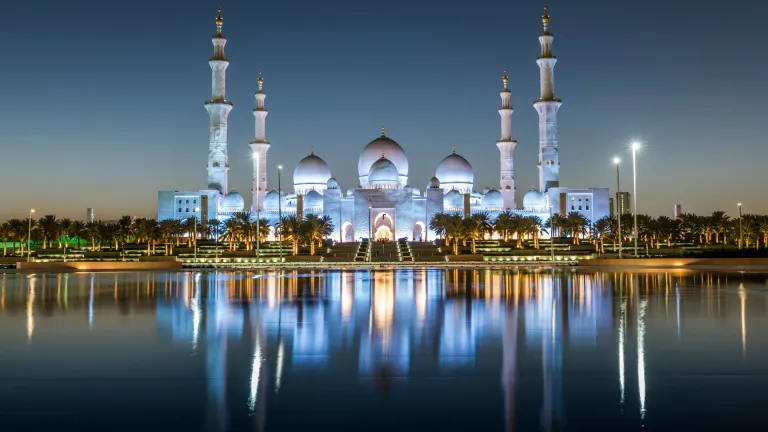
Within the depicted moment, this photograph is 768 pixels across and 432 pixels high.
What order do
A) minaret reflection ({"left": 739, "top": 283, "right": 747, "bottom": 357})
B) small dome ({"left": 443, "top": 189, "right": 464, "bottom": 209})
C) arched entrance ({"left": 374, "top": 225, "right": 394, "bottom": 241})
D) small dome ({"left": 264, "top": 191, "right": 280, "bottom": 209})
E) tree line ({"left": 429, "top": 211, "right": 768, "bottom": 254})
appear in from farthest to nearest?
small dome ({"left": 264, "top": 191, "right": 280, "bottom": 209}) < arched entrance ({"left": 374, "top": 225, "right": 394, "bottom": 241}) < small dome ({"left": 443, "top": 189, "right": 464, "bottom": 209}) < tree line ({"left": 429, "top": 211, "right": 768, "bottom": 254}) < minaret reflection ({"left": 739, "top": 283, "right": 747, "bottom": 357})

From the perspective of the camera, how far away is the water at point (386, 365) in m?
6.70

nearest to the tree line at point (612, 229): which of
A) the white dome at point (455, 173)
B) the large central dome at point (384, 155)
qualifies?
the white dome at point (455, 173)

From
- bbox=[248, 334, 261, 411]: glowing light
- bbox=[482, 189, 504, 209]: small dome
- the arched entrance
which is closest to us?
bbox=[248, 334, 261, 411]: glowing light

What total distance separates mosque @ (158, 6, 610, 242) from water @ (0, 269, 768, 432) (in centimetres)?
5494

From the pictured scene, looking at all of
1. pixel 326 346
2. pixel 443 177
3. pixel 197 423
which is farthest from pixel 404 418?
pixel 443 177

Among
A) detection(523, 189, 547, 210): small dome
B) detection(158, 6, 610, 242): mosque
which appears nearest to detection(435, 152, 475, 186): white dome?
detection(158, 6, 610, 242): mosque

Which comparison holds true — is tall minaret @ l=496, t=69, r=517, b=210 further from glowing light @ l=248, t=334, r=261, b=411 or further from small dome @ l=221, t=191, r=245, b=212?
glowing light @ l=248, t=334, r=261, b=411

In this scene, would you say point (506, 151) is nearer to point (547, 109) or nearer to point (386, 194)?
point (547, 109)

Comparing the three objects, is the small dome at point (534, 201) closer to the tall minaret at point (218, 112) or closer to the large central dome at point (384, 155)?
the large central dome at point (384, 155)

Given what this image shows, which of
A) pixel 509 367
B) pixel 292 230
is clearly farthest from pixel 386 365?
pixel 292 230

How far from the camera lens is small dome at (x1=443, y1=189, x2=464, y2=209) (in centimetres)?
7444

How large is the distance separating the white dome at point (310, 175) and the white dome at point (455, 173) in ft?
39.4

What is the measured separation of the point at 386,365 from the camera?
30.1 feet

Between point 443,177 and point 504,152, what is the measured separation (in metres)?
7.37
